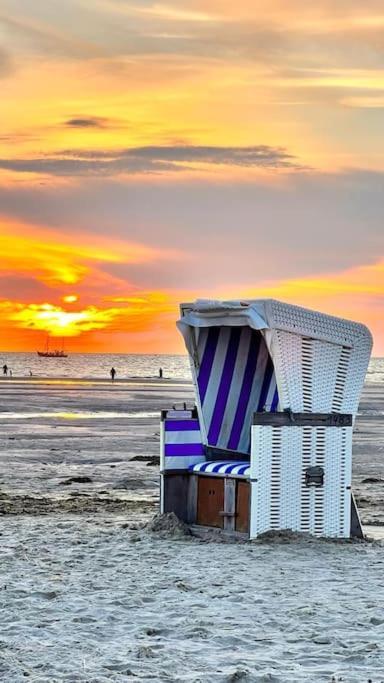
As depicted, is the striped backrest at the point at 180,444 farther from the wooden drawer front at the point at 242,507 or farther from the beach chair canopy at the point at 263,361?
the wooden drawer front at the point at 242,507

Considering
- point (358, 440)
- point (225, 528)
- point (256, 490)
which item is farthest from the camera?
point (358, 440)

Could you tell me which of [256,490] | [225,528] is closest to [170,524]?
[225,528]

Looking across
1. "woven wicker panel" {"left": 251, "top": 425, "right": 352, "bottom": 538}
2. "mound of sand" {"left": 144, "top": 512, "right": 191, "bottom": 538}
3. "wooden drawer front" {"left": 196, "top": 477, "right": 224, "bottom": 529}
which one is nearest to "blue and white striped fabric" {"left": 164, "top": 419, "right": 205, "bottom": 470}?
"wooden drawer front" {"left": 196, "top": 477, "right": 224, "bottom": 529}

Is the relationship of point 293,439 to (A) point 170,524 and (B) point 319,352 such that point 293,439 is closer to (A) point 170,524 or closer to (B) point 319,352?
(B) point 319,352

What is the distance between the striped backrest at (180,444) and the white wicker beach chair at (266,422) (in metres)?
0.01

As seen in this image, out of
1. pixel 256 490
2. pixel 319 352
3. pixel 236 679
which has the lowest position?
pixel 236 679

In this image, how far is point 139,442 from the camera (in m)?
26.1

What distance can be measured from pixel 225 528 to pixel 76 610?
12.6 ft

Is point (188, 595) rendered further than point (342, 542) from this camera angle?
No

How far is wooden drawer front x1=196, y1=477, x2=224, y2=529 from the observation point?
11.8 metres

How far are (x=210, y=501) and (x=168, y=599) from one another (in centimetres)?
347

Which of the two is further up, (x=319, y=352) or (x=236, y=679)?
(x=319, y=352)

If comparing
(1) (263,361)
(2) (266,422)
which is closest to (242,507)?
(2) (266,422)

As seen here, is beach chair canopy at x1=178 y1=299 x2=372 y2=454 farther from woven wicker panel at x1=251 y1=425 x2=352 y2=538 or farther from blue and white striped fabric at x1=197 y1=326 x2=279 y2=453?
woven wicker panel at x1=251 y1=425 x2=352 y2=538
